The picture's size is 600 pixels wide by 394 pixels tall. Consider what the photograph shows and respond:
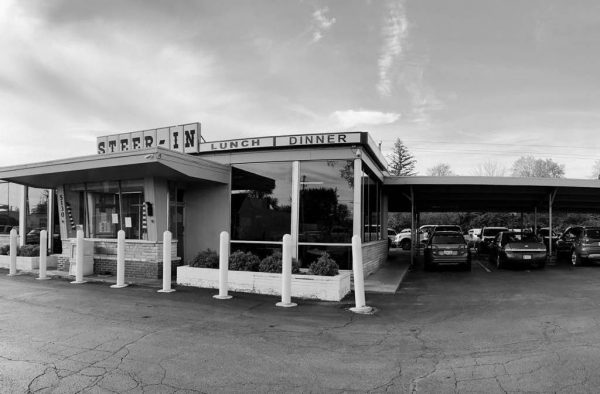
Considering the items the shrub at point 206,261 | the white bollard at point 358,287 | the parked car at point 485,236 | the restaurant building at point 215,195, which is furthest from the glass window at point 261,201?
the parked car at point 485,236

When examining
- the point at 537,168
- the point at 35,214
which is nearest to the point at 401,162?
the point at 537,168

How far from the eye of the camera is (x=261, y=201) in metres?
14.2

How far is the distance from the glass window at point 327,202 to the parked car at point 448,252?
17.0 ft

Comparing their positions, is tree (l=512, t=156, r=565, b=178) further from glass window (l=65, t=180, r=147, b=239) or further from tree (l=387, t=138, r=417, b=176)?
glass window (l=65, t=180, r=147, b=239)

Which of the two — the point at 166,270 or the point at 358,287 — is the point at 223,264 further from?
the point at 358,287

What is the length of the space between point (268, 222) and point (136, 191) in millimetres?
4223

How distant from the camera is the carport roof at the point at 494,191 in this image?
18.2m

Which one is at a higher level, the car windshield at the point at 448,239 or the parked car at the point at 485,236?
the car windshield at the point at 448,239

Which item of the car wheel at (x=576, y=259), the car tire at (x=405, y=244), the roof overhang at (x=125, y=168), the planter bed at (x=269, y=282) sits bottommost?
the car tire at (x=405, y=244)

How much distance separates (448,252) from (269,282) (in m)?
8.67

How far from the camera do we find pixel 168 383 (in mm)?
4859

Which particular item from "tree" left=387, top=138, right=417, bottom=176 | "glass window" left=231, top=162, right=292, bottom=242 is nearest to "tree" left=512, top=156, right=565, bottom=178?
Result: "tree" left=387, top=138, right=417, bottom=176

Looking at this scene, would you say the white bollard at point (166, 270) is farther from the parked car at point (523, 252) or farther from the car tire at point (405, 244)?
the car tire at point (405, 244)

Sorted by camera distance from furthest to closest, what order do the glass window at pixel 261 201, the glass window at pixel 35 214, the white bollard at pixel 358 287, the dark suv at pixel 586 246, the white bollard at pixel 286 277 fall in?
1. the glass window at pixel 35 214
2. the dark suv at pixel 586 246
3. the glass window at pixel 261 201
4. the white bollard at pixel 286 277
5. the white bollard at pixel 358 287
